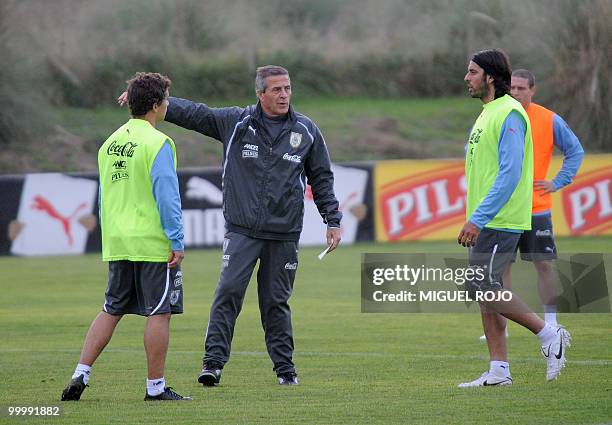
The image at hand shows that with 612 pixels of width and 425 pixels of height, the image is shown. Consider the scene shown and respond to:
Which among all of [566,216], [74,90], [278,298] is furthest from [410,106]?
[278,298]

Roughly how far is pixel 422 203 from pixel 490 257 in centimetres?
1471

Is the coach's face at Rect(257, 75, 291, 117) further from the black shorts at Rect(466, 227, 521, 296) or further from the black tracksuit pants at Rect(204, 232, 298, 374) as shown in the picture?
the black shorts at Rect(466, 227, 521, 296)

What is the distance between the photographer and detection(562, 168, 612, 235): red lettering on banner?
23.0 meters

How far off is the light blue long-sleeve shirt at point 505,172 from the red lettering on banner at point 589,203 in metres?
14.9

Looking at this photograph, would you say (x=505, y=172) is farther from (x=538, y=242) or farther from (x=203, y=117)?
(x=538, y=242)

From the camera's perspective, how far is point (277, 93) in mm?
8852

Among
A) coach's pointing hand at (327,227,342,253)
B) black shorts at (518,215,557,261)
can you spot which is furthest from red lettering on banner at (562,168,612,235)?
coach's pointing hand at (327,227,342,253)

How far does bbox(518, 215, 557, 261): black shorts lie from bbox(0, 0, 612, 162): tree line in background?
22530 mm

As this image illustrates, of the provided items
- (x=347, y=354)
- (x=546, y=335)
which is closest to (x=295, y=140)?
(x=546, y=335)

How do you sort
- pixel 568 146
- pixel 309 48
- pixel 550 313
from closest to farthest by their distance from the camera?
pixel 568 146, pixel 550 313, pixel 309 48

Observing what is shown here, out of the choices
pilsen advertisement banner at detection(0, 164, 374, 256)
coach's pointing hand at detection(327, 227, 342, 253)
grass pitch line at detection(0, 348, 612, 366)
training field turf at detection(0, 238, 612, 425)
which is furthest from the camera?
pilsen advertisement banner at detection(0, 164, 374, 256)

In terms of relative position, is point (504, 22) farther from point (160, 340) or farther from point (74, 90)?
point (160, 340)

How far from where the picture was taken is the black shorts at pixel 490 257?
8.45 metres

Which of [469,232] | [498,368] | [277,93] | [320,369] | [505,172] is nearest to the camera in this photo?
[469,232]
